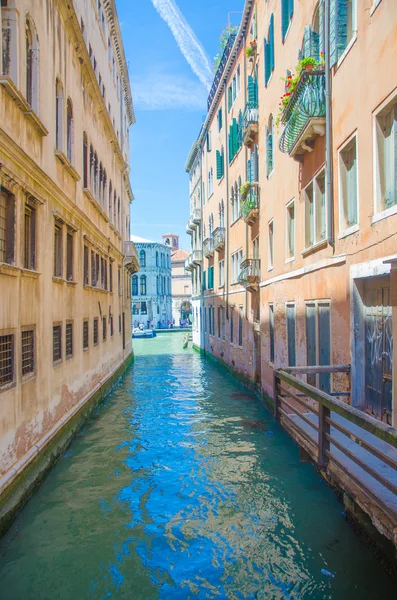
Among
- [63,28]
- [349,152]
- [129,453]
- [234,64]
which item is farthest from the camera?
[234,64]

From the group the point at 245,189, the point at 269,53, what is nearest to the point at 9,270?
the point at 269,53

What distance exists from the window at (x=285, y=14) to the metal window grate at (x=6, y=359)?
8561 mm

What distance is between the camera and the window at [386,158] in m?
5.87

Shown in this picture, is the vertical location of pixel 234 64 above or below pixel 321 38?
above

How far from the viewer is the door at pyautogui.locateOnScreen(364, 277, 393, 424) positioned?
6180 mm

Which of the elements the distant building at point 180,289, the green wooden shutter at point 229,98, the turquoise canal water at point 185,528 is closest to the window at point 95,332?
the turquoise canal water at point 185,528

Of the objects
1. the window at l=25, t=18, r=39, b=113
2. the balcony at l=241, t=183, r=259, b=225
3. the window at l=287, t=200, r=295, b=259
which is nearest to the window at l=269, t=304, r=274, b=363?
the window at l=287, t=200, r=295, b=259

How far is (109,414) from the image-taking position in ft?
44.2

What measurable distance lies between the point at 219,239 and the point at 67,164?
13.1m

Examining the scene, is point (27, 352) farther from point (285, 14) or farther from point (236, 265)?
point (236, 265)

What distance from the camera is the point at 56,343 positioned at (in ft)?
32.6

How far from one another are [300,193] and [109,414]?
7662mm

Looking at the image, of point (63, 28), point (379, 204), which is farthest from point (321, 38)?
point (63, 28)

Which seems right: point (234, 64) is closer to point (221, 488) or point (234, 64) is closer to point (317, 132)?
point (317, 132)
